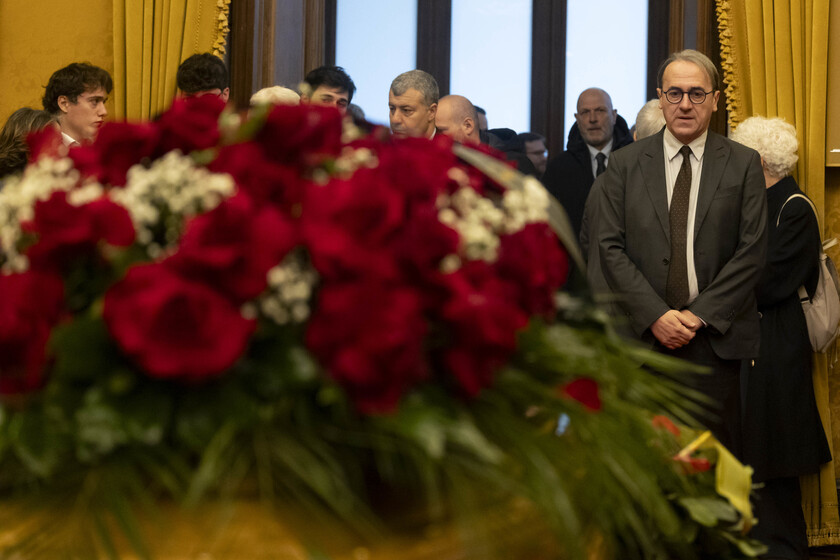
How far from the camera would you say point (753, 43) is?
4836 millimetres

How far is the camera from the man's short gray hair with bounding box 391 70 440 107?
4.16 metres

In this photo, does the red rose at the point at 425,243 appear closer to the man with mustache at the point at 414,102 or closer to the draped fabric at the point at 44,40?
the man with mustache at the point at 414,102

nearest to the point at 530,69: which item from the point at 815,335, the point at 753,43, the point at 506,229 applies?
the point at 753,43

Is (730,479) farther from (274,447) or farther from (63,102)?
(63,102)

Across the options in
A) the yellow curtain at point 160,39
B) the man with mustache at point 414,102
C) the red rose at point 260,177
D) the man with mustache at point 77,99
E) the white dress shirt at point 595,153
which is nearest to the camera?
the red rose at point 260,177

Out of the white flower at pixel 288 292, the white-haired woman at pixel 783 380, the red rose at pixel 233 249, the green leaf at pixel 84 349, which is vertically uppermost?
the red rose at pixel 233 249

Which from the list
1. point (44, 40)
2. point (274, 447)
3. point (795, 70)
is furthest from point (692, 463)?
point (44, 40)

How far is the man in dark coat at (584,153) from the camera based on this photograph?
471cm

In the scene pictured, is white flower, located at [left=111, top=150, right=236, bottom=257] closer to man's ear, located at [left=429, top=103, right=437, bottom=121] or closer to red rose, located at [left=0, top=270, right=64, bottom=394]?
red rose, located at [left=0, top=270, right=64, bottom=394]

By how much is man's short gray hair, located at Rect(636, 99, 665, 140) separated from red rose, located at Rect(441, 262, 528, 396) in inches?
154

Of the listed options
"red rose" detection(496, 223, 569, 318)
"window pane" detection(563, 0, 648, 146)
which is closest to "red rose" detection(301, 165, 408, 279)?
"red rose" detection(496, 223, 569, 318)

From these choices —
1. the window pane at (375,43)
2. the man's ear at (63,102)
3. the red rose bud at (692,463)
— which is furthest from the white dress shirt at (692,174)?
the window pane at (375,43)

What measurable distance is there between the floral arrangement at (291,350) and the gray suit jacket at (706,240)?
2.62m

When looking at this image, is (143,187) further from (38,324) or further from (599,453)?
(599,453)
